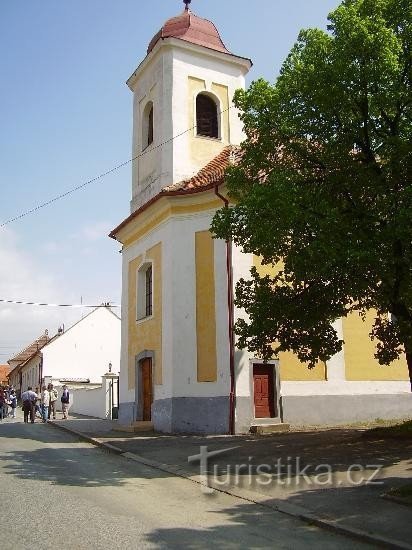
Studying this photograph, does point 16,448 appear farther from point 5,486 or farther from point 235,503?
point 235,503

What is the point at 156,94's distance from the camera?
20.4m

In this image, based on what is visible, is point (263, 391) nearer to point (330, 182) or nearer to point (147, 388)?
point (147, 388)

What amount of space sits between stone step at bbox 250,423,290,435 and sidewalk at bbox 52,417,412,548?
3.24ft

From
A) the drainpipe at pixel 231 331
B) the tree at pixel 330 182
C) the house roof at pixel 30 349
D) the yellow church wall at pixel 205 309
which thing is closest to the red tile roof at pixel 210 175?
the drainpipe at pixel 231 331

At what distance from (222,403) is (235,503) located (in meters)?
8.08

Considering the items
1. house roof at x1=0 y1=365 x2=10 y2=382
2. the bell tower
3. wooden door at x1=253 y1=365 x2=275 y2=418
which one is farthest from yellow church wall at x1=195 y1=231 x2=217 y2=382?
house roof at x1=0 y1=365 x2=10 y2=382

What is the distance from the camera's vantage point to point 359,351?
714 inches

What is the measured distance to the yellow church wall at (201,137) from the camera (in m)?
19.5

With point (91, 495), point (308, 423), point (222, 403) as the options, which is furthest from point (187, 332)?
point (91, 495)

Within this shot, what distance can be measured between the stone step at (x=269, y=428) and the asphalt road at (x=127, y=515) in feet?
18.3

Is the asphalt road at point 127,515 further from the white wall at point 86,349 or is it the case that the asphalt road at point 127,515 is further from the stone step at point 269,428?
the white wall at point 86,349

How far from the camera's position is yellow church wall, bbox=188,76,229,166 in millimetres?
19516

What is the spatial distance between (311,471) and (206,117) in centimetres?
1479

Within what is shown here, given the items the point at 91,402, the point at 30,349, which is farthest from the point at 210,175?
the point at 30,349
